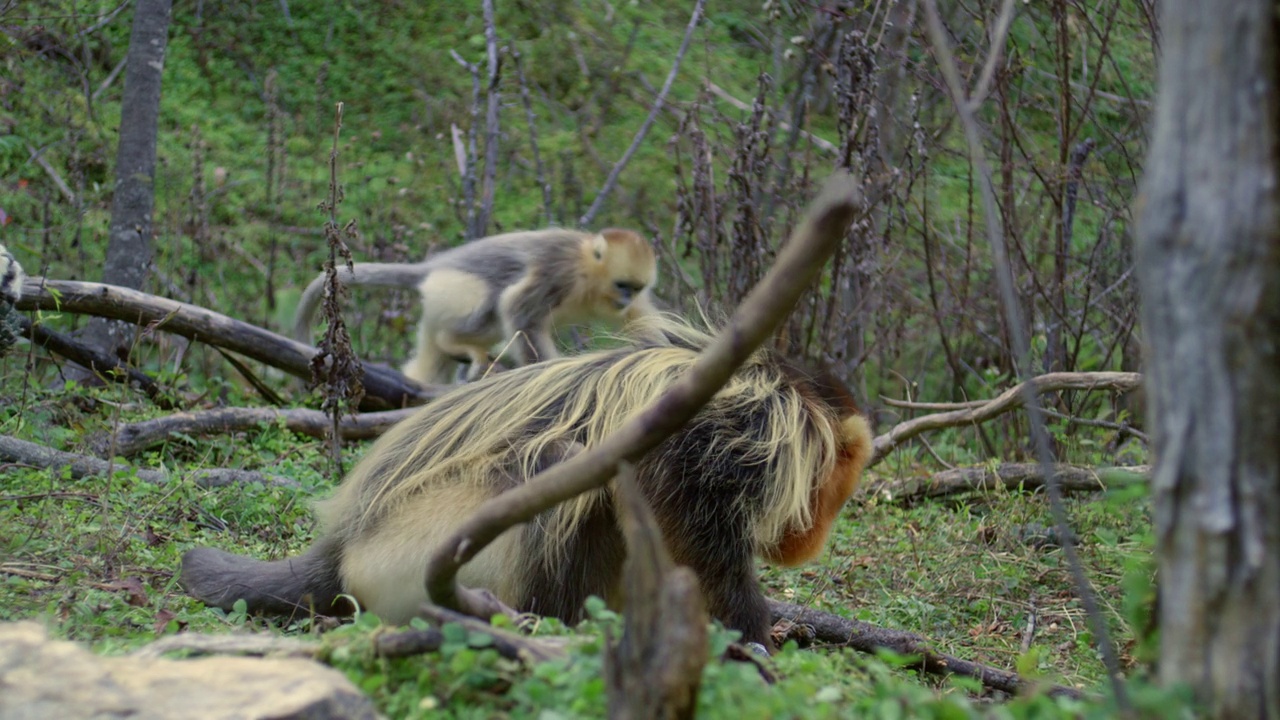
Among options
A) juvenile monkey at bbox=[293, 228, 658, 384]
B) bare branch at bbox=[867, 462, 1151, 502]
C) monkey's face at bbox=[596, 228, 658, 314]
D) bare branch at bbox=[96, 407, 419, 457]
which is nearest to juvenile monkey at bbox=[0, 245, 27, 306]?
bare branch at bbox=[96, 407, 419, 457]

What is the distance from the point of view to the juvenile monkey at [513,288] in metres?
7.39

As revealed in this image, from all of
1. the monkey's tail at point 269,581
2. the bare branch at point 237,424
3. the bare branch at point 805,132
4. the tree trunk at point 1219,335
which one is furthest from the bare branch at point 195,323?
the tree trunk at point 1219,335

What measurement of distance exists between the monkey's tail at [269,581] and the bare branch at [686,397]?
4.74ft

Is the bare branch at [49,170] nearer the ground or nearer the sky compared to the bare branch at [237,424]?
nearer the sky

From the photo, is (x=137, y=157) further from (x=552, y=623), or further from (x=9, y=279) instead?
(x=552, y=623)

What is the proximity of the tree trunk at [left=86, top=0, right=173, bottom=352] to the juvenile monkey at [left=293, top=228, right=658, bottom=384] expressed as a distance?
1.07 m

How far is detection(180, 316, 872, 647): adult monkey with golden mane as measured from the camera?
12.1 feet

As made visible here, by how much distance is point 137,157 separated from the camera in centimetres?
679

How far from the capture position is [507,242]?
767cm

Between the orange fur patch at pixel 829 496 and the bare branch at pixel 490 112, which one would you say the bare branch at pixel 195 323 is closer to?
the bare branch at pixel 490 112

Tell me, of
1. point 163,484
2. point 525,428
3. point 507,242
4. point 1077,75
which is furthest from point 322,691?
point 1077,75

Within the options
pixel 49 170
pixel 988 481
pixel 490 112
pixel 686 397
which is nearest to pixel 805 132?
pixel 490 112

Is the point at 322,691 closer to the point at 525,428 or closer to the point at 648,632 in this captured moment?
the point at 648,632

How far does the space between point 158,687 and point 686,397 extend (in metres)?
1.16
